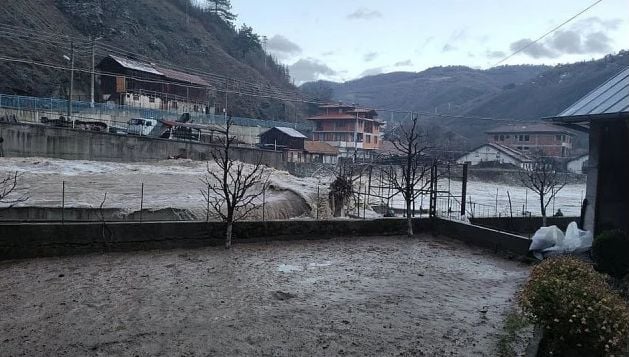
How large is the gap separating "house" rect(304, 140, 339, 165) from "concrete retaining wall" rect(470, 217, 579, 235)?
35.0 meters

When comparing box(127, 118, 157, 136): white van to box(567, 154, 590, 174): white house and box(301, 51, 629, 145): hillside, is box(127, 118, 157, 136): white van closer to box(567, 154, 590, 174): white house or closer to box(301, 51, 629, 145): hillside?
box(301, 51, 629, 145): hillside

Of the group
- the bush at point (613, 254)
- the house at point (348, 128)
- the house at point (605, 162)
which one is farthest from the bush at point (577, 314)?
the house at point (348, 128)

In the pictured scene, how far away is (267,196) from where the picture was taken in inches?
612

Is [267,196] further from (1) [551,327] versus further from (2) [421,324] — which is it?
(1) [551,327]

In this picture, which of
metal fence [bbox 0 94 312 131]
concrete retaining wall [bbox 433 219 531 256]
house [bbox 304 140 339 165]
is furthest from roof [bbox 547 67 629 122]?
house [bbox 304 140 339 165]

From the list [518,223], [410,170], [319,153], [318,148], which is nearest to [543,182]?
[518,223]

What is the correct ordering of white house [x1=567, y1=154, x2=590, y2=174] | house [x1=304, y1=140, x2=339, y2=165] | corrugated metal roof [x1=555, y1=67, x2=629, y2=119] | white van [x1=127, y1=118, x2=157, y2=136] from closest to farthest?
corrugated metal roof [x1=555, y1=67, x2=629, y2=119] < white van [x1=127, y1=118, x2=157, y2=136] < house [x1=304, y1=140, x2=339, y2=165] < white house [x1=567, y1=154, x2=590, y2=174]

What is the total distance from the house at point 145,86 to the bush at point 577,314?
42.4 metres

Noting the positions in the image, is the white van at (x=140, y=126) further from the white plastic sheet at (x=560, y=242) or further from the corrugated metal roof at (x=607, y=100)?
the corrugated metal roof at (x=607, y=100)

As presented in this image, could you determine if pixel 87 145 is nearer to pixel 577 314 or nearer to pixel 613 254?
pixel 613 254

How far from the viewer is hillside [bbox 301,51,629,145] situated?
3036 inches

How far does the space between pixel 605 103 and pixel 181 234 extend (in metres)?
7.49

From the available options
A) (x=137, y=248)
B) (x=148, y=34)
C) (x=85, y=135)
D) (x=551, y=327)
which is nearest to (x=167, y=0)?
(x=148, y=34)

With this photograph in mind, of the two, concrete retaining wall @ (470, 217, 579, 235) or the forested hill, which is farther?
the forested hill
